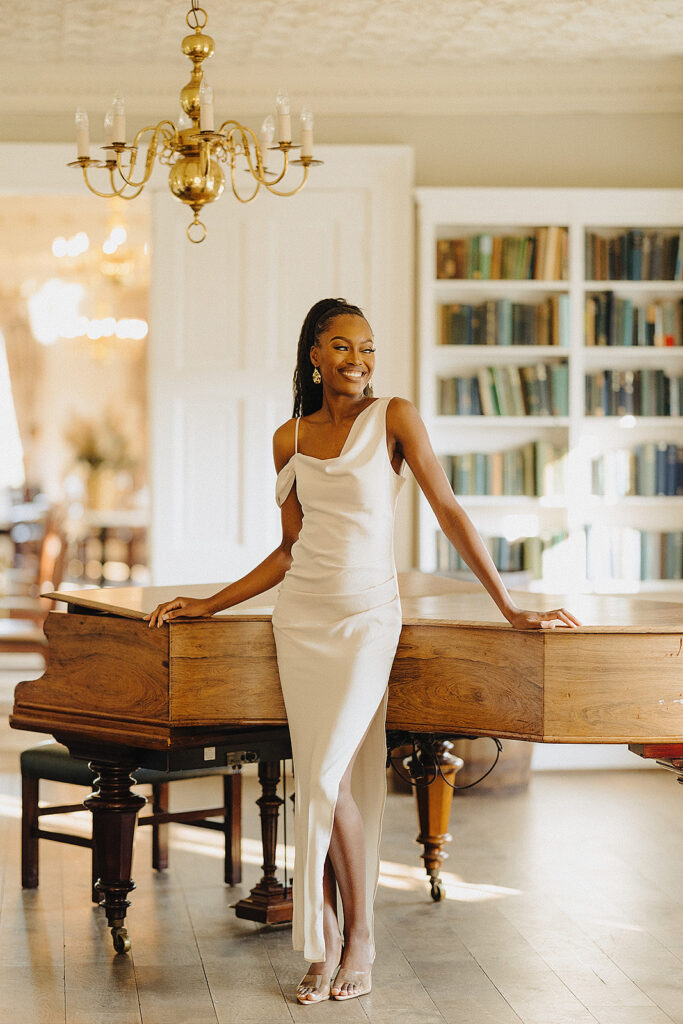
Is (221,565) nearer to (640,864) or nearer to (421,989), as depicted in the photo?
(640,864)

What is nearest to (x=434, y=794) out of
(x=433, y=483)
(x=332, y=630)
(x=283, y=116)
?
(x=332, y=630)

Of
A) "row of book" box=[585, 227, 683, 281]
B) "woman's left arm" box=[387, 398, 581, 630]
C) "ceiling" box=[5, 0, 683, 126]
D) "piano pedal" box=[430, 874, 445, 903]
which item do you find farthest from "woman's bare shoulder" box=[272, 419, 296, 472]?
"row of book" box=[585, 227, 683, 281]

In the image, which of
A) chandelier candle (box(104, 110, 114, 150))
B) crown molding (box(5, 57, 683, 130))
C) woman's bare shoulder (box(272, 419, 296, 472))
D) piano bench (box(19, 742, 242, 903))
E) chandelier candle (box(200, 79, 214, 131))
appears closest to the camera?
woman's bare shoulder (box(272, 419, 296, 472))

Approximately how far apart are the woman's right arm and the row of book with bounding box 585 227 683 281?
3132mm

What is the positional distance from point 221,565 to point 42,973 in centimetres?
277

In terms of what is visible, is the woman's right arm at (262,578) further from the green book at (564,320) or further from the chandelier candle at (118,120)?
the green book at (564,320)

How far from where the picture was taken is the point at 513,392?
593 cm

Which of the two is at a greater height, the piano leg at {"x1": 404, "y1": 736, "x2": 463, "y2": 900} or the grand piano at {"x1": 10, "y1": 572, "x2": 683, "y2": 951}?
the grand piano at {"x1": 10, "y1": 572, "x2": 683, "y2": 951}

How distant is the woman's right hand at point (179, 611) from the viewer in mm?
3102

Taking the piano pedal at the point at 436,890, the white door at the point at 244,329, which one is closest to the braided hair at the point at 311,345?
the piano pedal at the point at 436,890

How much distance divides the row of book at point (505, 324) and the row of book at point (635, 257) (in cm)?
23

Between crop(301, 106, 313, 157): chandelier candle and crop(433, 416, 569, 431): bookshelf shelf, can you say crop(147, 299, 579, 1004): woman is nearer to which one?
crop(301, 106, 313, 157): chandelier candle

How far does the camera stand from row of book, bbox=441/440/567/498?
5926 mm

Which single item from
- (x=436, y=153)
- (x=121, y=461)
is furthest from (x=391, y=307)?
(x=121, y=461)
